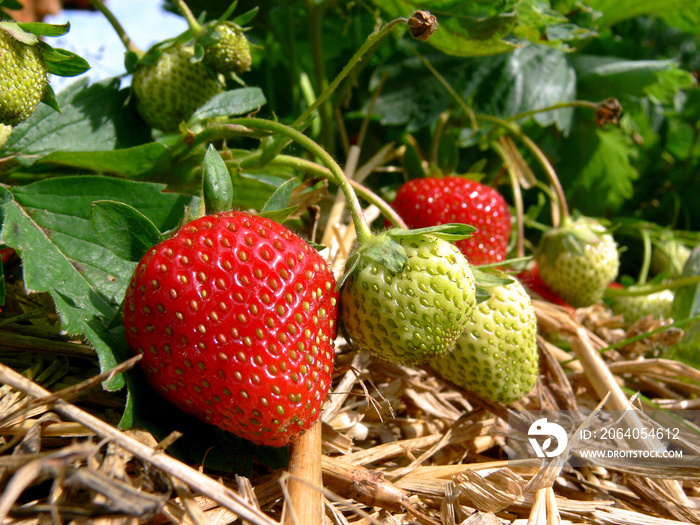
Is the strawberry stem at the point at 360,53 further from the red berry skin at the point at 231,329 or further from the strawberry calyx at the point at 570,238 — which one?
the strawberry calyx at the point at 570,238

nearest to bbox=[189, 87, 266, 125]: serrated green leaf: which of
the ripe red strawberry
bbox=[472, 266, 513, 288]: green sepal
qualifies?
bbox=[472, 266, 513, 288]: green sepal

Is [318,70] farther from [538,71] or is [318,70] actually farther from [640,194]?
[640,194]

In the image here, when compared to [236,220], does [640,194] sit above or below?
below

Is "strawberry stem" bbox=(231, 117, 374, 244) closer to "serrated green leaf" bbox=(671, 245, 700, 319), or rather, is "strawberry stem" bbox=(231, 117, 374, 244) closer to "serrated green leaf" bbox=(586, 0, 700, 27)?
"serrated green leaf" bbox=(671, 245, 700, 319)

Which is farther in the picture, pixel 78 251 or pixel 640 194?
pixel 640 194

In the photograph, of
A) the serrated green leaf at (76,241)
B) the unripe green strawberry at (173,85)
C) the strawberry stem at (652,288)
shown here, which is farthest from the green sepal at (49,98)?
the strawberry stem at (652,288)

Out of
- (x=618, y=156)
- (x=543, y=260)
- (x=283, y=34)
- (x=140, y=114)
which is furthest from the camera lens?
(x=618, y=156)

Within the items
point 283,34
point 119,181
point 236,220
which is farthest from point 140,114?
point 283,34
